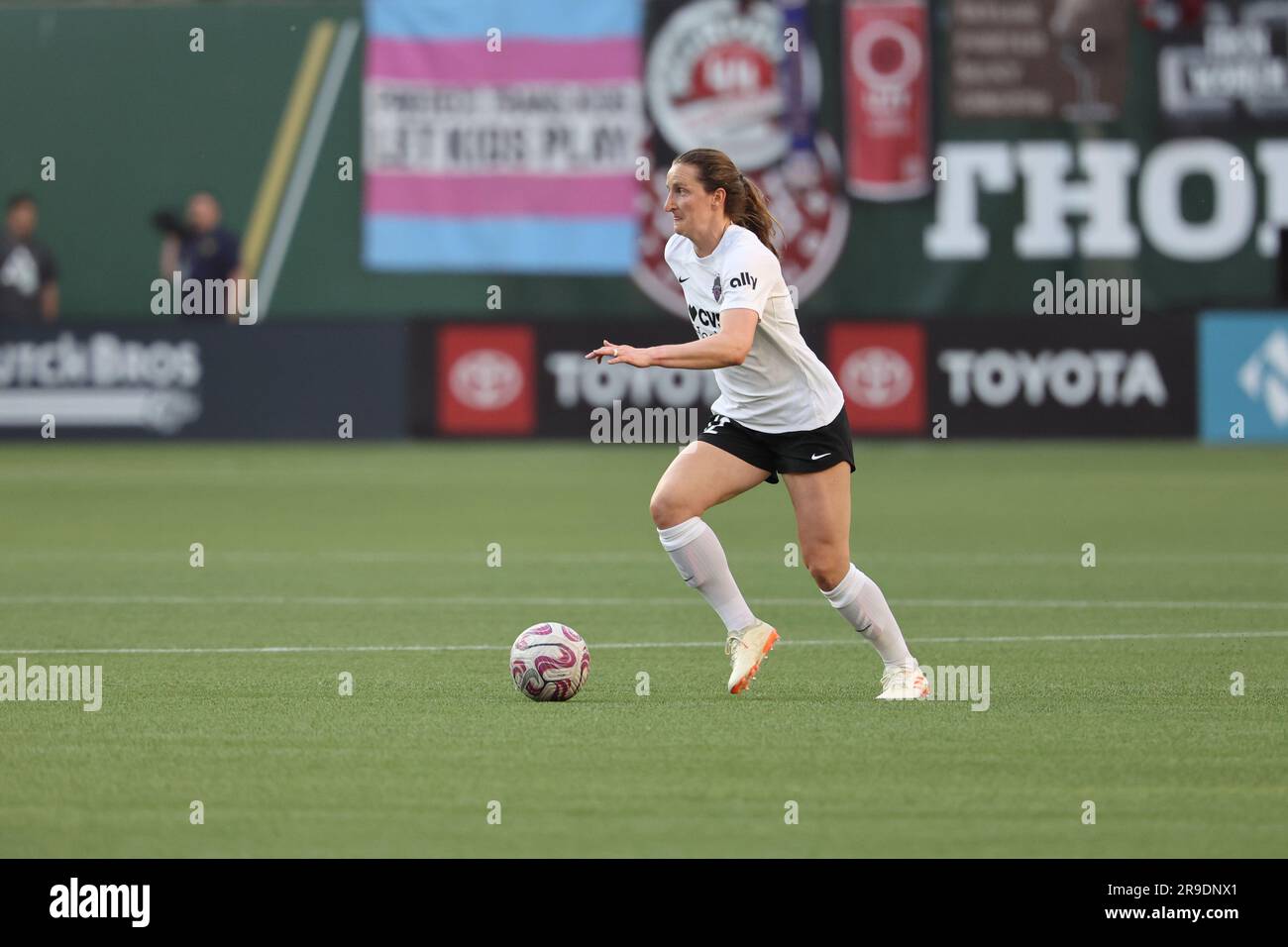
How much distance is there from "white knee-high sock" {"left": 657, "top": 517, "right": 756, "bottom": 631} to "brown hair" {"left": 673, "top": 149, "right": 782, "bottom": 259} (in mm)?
1153

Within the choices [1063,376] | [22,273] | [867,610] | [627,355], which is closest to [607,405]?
[1063,376]

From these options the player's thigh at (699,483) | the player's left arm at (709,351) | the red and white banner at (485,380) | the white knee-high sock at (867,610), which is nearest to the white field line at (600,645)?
the player's thigh at (699,483)

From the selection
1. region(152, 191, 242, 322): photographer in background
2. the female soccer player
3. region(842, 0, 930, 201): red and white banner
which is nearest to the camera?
the female soccer player

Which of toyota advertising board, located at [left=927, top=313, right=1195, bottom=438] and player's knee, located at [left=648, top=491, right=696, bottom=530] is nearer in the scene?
player's knee, located at [left=648, top=491, right=696, bottom=530]

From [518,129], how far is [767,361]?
2044 cm

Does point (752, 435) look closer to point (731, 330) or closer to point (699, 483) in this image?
point (699, 483)

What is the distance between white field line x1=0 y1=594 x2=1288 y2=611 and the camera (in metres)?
12.8

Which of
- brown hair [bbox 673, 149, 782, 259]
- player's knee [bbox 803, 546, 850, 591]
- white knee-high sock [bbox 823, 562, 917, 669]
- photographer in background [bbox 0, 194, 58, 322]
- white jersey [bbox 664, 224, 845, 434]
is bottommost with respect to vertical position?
white knee-high sock [bbox 823, 562, 917, 669]

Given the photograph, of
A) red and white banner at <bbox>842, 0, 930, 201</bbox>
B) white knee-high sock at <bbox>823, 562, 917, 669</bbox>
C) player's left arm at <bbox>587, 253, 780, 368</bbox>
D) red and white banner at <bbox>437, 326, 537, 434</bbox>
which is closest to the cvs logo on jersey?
player's left arm at <bbox>587, 253, 780, 368</bbox>

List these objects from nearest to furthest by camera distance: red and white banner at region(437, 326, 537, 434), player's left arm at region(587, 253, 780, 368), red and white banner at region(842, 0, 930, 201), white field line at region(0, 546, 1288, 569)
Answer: player's left arm at region(587, 253, 780, 368), white field line at region(0, 546, 1288, 569), red and white banner at region(437, 326, 537, 434), red and white banner at region(842, 0, 930, 201)

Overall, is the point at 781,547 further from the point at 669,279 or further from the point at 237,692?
the point at 669,279

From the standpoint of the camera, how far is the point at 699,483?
9.33 m

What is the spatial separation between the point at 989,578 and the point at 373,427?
1292 cm

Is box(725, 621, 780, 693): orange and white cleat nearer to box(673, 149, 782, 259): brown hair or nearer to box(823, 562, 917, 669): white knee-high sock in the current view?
Result: box(823, 562, 917, 669): white knee-high sock
